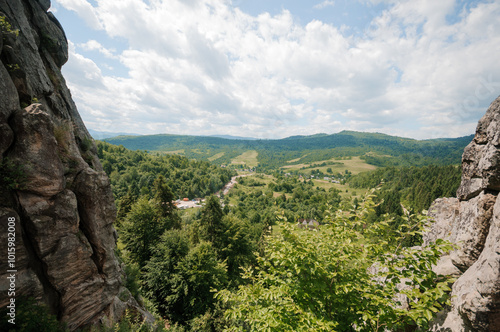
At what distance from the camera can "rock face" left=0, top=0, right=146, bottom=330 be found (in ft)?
23.0

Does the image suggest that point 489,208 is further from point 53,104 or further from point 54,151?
point 53,104

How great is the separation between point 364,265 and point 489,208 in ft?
14.2

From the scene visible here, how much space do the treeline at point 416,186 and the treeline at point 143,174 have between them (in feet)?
261

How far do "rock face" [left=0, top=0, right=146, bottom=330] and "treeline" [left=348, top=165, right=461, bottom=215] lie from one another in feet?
42.0

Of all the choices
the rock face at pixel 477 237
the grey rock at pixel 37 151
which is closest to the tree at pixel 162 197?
the grey rock at pixel 37 151

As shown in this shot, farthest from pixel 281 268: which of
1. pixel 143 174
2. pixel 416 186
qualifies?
pixel 416 186

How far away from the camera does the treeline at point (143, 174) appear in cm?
7576

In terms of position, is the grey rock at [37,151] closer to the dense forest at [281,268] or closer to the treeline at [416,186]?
the dense forest at [281,268]

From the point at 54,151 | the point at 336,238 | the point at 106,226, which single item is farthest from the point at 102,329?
the point at 336,238

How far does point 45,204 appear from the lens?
7727 mm

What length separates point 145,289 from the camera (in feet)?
64.6

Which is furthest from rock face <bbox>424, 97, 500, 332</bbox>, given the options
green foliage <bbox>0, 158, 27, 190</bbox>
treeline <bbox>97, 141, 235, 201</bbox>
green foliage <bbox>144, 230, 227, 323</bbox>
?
treeline <bbox>97, 141, 235, 201</bbox>

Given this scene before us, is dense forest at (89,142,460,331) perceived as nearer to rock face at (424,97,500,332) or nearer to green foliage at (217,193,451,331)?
green foliage at (217,193,451,331)

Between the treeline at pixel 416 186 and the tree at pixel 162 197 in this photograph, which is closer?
the tree at pixel 162 197
